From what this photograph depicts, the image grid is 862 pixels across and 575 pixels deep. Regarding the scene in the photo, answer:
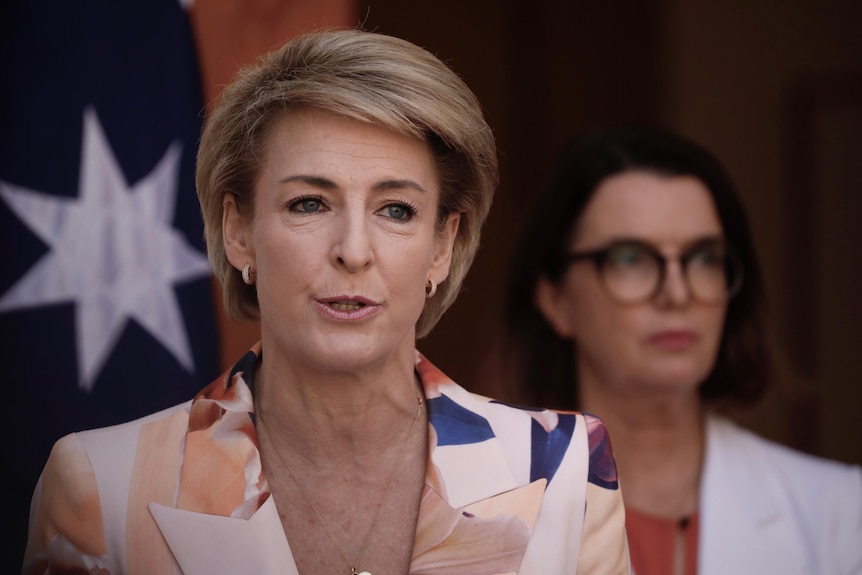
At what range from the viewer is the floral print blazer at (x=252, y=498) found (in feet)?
6.19

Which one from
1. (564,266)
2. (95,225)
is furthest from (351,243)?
(564,266)

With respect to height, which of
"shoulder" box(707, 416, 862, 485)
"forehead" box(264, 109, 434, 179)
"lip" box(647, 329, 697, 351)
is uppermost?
"forehead" box(264, 109, 434, 179)

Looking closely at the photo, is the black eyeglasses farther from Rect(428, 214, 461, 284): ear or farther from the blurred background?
the blurred background

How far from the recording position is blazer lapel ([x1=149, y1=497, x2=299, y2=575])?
1884 millimetres

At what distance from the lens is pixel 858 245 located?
5770 mm

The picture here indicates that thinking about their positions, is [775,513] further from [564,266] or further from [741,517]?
[564,266]

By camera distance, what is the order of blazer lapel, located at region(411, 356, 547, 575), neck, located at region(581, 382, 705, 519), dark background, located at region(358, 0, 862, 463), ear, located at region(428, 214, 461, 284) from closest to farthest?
1. blazer lapel, located at region(411, 356, 547, 575)
2. ear, located at region(428, 214, 461, 284)
3. neck, located at region(581, 382, 705, 519)
4. dark background, located at region(358, 0, 862, 463)

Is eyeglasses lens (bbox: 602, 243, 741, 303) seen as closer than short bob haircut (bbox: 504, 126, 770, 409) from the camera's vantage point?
Yes

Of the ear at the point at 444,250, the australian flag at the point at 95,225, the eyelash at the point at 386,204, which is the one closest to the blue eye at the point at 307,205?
the eyelash at the point at 386,204

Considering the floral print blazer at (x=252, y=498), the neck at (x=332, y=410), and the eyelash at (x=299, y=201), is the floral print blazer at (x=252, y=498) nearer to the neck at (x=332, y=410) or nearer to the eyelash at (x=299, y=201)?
the neck at (x=332, y=410)

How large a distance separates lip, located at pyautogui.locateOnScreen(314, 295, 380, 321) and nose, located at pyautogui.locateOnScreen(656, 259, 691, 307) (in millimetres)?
1455

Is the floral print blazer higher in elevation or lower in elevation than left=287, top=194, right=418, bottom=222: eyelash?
lower

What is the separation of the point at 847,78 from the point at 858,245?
91 cm

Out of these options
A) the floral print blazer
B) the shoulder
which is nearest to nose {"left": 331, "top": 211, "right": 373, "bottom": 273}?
the floral print blazer
